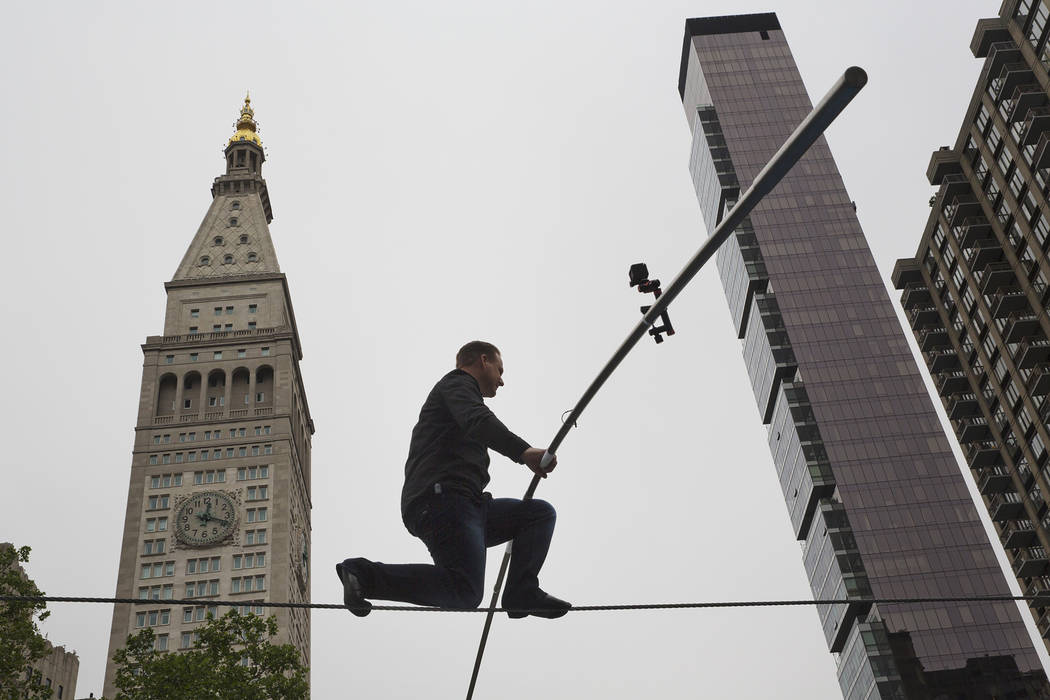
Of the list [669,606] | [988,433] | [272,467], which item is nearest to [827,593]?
[988,433]

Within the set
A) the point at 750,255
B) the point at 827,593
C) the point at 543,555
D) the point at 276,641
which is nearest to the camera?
the point at 543,555

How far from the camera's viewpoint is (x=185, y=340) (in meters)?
98.2

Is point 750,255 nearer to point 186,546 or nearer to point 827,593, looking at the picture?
point 827,593

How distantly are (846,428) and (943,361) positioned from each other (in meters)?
23.1

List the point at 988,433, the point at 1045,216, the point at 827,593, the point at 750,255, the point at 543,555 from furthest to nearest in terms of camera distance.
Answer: the point at 750,255, the point at 827,593, the point at 988,433, the point at 1045,216, the point at 543,555

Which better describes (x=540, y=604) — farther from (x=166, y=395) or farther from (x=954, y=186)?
(x=166, y=395)

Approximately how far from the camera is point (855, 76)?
6.87m

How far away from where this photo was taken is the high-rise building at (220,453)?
82.1 metres

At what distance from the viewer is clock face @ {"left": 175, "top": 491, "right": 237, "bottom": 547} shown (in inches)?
3305

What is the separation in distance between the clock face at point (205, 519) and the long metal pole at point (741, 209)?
7819 centimetres

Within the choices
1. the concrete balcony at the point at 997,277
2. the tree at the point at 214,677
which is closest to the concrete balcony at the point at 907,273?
the concrete balcony at the point at 997,277

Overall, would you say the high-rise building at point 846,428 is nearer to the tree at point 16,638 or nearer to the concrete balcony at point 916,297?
the concrete balcony at point 916,297

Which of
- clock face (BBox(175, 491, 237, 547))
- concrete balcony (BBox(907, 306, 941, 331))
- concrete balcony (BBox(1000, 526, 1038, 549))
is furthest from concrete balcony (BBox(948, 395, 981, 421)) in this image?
clock face (BBox(175, 491, 237, 547))

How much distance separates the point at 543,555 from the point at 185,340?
94988 millimetres
